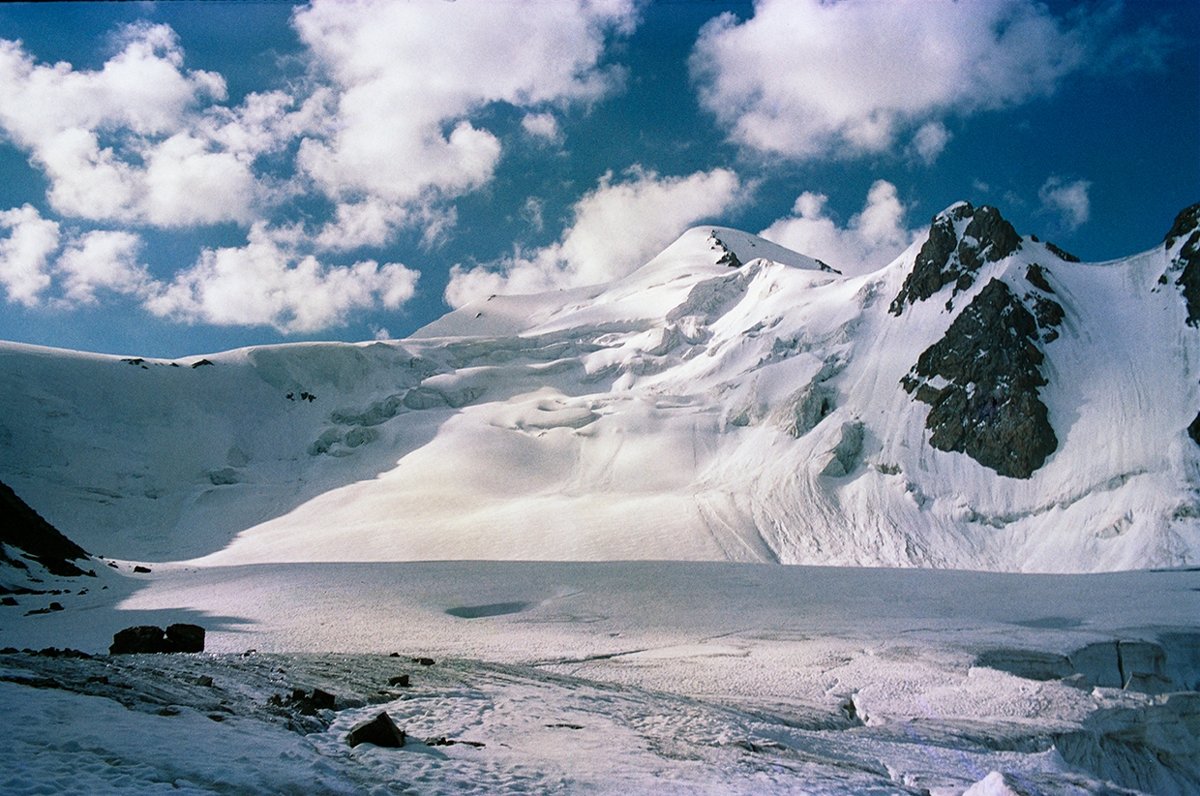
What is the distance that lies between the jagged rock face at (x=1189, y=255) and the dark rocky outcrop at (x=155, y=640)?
59.0 metres

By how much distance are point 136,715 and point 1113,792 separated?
31.3 feet

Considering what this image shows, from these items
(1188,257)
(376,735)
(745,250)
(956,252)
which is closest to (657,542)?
(376,735)

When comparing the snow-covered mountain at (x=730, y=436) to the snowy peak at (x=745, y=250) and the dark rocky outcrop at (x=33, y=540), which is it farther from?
the snowy peak at (x=745, y=250)

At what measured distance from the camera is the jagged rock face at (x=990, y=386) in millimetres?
51781

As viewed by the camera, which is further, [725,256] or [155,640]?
[725,256]

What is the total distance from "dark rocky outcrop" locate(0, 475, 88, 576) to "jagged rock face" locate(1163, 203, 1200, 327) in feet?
200

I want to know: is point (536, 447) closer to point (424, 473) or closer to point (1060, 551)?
point (424, 473)

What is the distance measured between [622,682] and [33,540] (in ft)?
77.6

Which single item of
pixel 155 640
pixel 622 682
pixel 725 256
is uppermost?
pixel 725 256

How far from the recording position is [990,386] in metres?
55.4

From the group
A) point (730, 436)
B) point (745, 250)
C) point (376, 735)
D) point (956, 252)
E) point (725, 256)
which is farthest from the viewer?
point (745, 250)

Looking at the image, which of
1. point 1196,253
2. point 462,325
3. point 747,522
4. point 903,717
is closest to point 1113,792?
point 903,717

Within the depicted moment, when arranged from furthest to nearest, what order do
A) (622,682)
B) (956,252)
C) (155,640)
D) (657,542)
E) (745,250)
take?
(745,250) < (956,252) < (657,542) < (622,682) < (155,640)

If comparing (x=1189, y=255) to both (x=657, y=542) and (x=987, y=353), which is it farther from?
(x=657, y=542)
